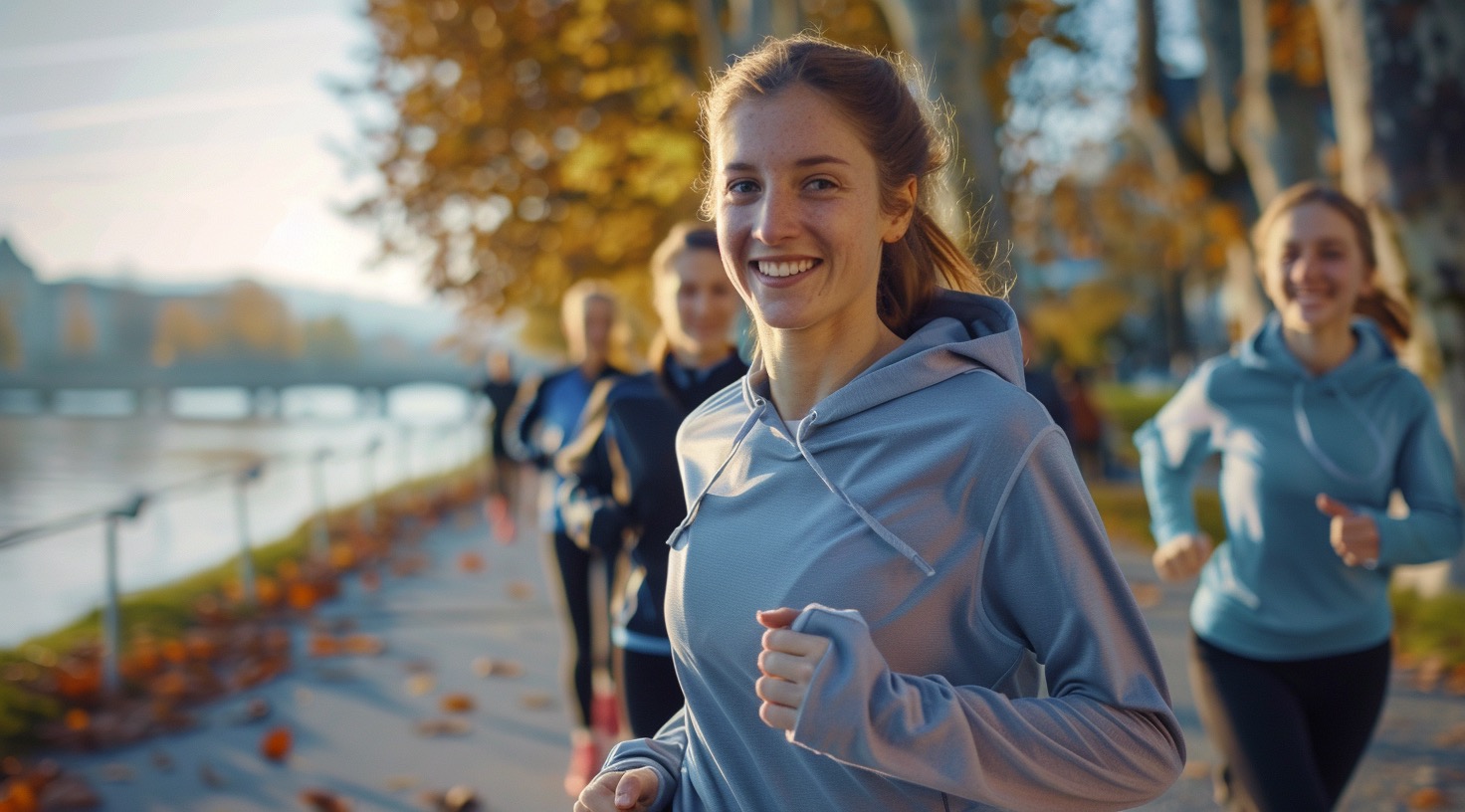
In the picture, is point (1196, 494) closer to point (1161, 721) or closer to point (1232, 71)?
point (1232, 71)

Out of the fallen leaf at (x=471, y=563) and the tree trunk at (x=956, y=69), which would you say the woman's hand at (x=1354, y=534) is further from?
the fallen leaf at (x=471, y=563)

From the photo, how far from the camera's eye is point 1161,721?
59.3 inches

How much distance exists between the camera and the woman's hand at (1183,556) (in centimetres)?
324

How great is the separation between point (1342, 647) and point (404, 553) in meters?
10.4

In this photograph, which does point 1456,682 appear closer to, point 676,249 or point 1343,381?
point 1343,381

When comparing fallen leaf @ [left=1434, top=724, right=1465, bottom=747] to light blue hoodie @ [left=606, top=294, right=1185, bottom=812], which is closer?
light blue hoodie @ [left=606, top=294, right=1185, bottom=812]

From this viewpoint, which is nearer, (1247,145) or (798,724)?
(798,724)

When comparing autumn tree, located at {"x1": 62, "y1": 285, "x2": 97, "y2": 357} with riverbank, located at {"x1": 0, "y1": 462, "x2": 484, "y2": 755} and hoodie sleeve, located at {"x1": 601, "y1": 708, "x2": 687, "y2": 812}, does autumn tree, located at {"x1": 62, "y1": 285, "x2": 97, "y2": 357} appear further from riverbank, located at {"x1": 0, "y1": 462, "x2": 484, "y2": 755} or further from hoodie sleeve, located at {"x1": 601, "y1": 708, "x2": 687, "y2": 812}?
hoodie sleeve, located at {"x1": 601, "y1": 708, "x2": 687, "y2": 812}

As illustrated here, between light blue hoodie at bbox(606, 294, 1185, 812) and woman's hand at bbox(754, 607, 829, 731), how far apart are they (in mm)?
18

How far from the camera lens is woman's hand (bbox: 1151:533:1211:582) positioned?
3.24 meters

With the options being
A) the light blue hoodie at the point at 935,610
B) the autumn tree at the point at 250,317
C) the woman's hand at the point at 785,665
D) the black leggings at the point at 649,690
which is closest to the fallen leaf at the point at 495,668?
the black leggings at the point at 649,690

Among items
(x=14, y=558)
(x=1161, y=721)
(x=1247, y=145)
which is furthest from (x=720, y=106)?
(x=14, y=558)

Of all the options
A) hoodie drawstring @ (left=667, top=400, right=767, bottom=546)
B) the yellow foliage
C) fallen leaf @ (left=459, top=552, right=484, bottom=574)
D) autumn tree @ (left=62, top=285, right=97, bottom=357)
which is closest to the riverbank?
fallen leaf @ (left=459, top=552, right=484, bottom=574)

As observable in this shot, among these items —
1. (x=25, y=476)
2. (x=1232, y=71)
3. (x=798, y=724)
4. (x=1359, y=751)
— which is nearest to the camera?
(x=798, y=724)
